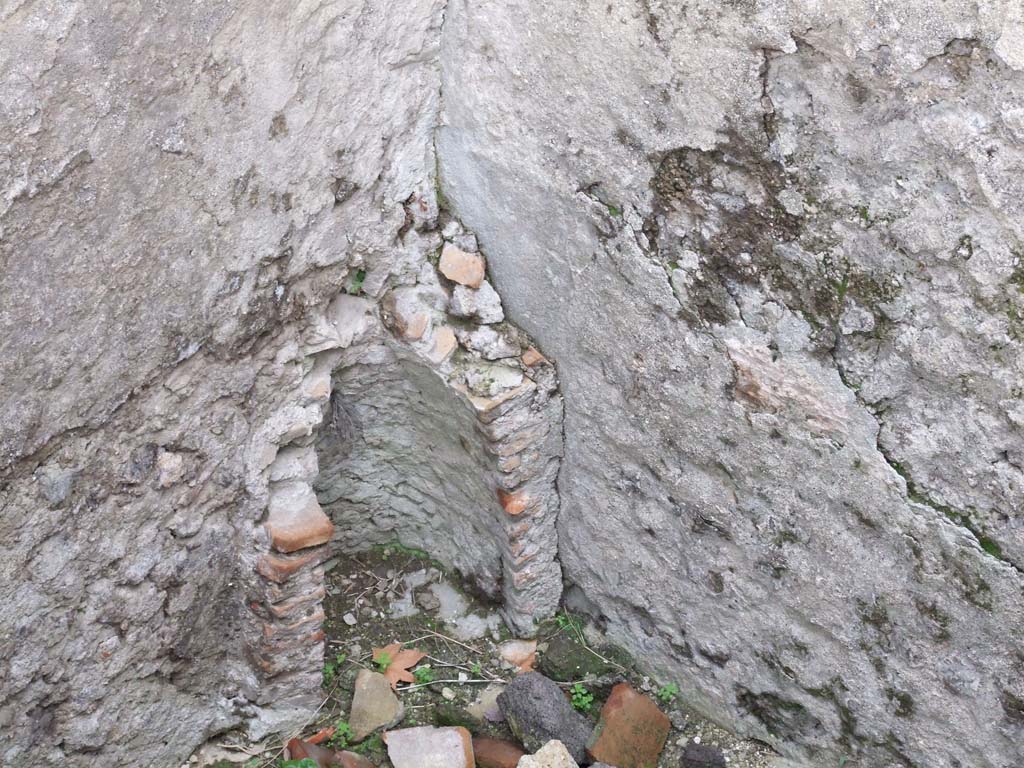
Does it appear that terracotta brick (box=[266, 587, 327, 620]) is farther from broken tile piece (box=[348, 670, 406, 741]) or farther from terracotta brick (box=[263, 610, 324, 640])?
broken tile piece (box=[348, 670, 406, 741])

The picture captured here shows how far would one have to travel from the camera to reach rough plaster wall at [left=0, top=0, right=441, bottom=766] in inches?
91.0

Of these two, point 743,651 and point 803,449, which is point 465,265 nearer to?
point 803,449

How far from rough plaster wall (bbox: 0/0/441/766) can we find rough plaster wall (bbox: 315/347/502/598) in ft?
1.01

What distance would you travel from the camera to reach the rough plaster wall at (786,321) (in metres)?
2.18

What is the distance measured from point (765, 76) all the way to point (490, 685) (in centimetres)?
201

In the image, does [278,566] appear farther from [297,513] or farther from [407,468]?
[407,468]

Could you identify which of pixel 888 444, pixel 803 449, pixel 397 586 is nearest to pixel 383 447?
pixel 397 586

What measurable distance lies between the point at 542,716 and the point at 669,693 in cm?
40

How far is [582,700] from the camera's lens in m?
3.30

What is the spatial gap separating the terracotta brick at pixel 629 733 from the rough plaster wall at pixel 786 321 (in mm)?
169

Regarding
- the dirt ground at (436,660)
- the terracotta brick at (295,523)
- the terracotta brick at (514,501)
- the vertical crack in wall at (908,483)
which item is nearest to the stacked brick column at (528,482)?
the terracotta brick at (514,501)

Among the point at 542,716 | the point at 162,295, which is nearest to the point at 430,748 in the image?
the point at 542,716

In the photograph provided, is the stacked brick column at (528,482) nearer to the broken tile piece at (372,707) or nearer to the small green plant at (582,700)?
the small green plant at (582,700)

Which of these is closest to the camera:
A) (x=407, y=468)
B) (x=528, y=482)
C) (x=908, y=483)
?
(x=908, y=483)
